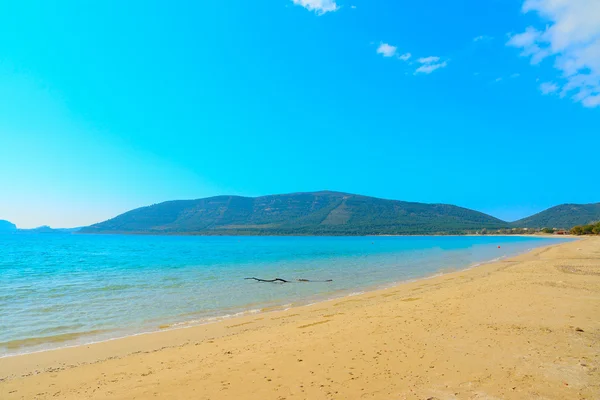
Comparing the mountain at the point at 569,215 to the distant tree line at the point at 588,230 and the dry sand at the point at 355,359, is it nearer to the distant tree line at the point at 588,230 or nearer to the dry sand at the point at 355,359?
the distant tree line at the point at 588,230

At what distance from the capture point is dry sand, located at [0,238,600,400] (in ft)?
17.9

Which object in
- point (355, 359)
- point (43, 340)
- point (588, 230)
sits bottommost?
point (43, 340)

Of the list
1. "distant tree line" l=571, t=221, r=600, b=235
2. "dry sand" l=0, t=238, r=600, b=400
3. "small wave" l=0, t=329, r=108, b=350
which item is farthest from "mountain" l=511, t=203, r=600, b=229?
"small wave" l=0, t=329, r=108, b=350

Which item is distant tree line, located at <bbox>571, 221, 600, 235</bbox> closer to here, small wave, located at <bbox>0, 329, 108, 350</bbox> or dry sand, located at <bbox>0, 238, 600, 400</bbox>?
dry sand, located at <bbox>0, 238, 600, 400</bbox>

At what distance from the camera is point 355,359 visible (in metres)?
6.81

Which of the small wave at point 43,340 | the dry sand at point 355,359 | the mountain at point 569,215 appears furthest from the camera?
the mountain at point 569,215

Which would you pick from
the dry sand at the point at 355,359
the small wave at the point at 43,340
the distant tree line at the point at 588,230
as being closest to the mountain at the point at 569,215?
the distant tree line at the point at 588,230

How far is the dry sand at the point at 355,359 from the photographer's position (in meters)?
5.46

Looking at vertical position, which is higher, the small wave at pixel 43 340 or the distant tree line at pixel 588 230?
the distant tree line at pixel 588 230

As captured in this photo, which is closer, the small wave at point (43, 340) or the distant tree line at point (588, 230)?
the small wave at point (43, 340)

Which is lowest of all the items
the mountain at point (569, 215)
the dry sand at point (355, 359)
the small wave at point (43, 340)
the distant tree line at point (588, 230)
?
the small wave at point (43, 340)

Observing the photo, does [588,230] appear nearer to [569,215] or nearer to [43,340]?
[569,215]

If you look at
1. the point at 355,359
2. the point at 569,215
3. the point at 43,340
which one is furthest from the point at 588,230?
the point at 43,340

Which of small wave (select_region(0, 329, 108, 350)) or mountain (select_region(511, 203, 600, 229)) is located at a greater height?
mountain (select_region(511, 203, 600, 229))
